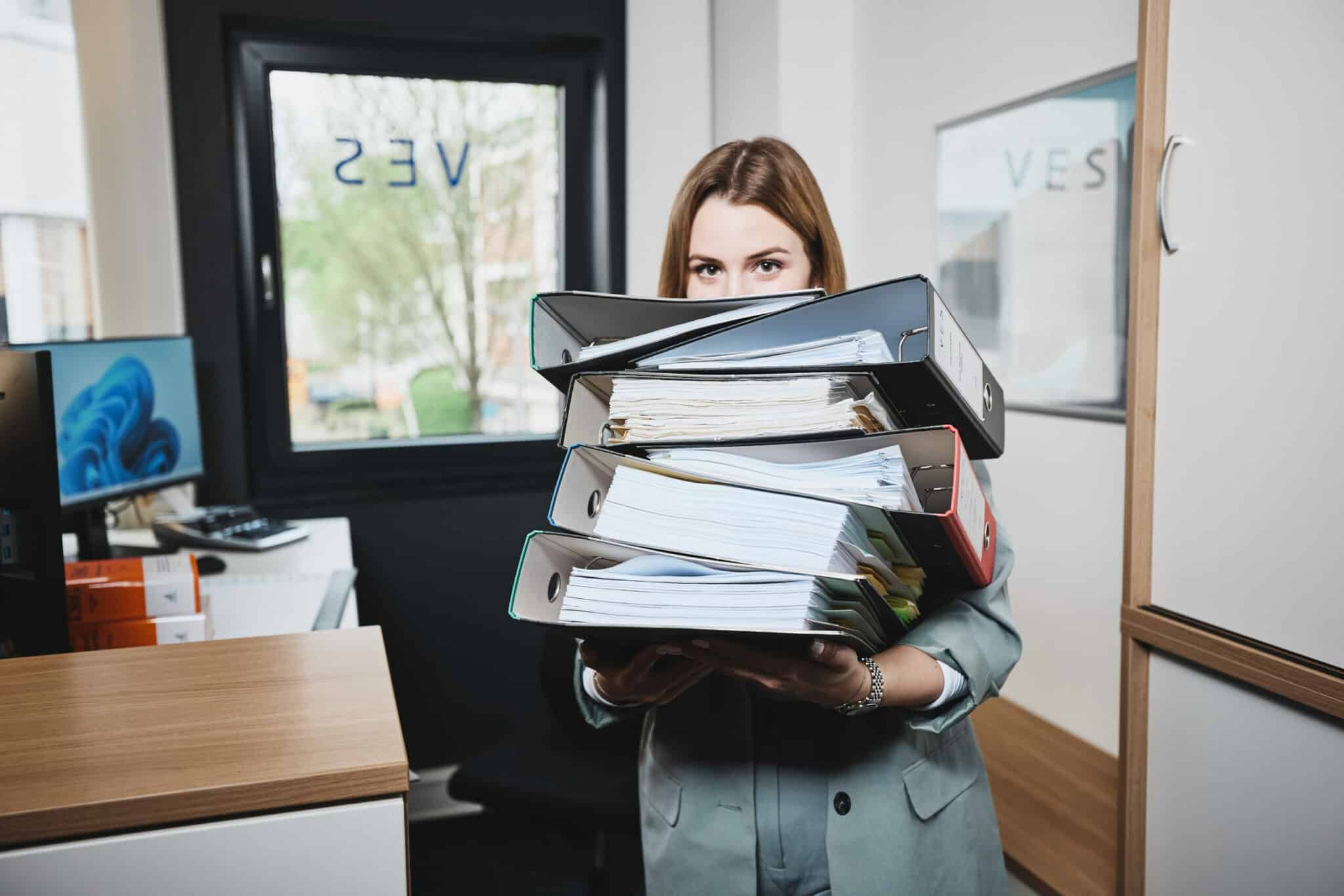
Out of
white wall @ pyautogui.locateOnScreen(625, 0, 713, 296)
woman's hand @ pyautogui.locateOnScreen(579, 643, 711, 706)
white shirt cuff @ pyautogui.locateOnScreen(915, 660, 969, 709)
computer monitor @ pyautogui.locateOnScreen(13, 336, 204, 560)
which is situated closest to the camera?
woman's hand @ pyautogui.locateOnScreen(579, 643, 711, 706)

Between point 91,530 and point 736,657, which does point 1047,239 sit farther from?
point 91,530

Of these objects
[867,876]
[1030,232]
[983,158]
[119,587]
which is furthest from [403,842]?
[983,158]

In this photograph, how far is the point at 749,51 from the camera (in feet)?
8.59

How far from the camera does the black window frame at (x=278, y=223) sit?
2537mm

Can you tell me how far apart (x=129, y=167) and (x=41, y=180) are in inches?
10.4

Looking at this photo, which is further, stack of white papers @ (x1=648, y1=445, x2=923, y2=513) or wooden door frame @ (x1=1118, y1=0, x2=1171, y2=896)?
wooden door frame @ (x1=1118, y1=0, x2=1171, y2=896)

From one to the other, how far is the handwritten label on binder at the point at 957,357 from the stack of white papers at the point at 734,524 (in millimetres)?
121

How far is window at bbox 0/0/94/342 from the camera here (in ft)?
7.80

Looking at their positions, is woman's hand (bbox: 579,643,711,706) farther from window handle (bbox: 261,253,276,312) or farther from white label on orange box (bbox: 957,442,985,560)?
window handle (bbox: 261,253,276,312)

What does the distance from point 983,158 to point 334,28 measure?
1727mm

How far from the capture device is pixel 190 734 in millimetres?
669

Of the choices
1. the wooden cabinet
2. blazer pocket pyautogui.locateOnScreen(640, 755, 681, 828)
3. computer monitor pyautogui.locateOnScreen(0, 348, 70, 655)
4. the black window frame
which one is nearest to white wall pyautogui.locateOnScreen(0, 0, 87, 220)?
the black window frame

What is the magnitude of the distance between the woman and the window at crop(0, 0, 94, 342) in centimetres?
213

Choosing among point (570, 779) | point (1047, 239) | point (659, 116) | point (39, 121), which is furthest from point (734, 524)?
point (39, 121)
